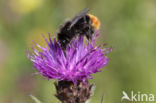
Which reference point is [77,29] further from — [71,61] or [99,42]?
[99,42]

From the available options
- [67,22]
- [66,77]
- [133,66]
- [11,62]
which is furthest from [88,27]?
[11,62]

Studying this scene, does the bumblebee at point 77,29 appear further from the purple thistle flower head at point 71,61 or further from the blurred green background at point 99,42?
the blurred green background at point 99,42

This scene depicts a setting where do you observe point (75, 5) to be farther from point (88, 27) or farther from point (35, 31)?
point (88, 27)

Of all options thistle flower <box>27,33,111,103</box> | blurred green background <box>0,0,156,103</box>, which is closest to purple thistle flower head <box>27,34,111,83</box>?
thistle flower <box>27,33,111,103</box>

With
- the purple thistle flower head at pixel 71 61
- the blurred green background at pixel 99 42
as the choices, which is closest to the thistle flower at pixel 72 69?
the purple thistle flower head at pixel 71 61

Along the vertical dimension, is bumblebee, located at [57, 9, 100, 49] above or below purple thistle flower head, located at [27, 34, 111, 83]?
above

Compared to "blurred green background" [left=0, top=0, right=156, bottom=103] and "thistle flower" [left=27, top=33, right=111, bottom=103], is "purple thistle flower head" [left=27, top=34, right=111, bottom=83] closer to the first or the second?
"thistle flower" [left=27, top=33, right=111, bottom=103]

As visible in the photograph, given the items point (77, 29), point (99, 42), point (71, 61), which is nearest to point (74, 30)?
point (77, 29)

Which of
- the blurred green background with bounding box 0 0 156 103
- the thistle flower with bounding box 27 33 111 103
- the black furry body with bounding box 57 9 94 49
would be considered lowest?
the thistle flower with bounding box 27 33 111 103

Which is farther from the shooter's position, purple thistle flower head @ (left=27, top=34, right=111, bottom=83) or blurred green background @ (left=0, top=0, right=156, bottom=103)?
blurred green background @ (left=0, top=0, right=156, bottom=103)
